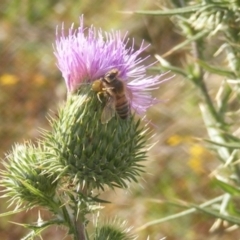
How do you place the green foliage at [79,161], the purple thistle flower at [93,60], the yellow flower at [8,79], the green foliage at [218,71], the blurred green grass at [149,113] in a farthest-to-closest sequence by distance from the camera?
the yellow flower at [8,79] → the blurred green grass at [149,113] → the green foliage at [218,71] → the purple thistle flower at [93,60] → the green foliage at [79,161]

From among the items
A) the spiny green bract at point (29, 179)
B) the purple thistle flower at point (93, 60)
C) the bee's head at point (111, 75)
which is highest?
the purple thistle flower at point (93, 60)

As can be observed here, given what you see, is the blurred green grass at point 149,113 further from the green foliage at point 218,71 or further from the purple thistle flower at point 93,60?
the purple thistle flower at point 93,60

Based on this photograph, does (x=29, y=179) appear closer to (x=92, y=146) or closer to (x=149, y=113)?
(x=92, y=146)

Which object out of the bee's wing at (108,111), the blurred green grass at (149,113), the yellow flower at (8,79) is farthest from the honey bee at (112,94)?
the yellow flower at (8,79)

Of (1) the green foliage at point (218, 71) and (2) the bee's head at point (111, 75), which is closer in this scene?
(2) the bee's head at point (111, 75)

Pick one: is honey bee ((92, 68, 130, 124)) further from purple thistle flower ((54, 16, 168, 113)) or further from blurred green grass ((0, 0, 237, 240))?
blurred green grass ((0, 0, 237, 240))

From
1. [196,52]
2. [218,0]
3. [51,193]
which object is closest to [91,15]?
[196,52]

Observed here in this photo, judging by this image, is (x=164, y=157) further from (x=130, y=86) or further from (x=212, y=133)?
(x=130, y=86)

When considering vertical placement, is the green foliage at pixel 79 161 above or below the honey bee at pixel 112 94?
below

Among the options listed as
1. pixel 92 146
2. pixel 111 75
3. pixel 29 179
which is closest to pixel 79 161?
pixel 92 146
